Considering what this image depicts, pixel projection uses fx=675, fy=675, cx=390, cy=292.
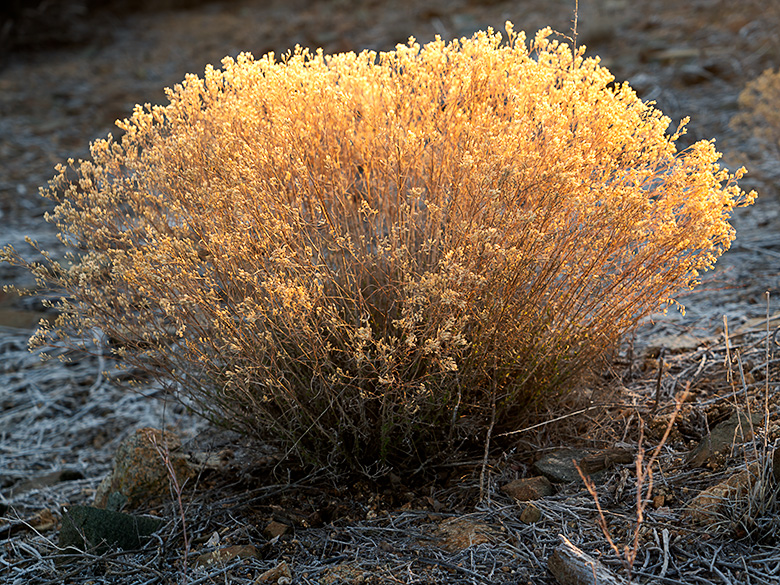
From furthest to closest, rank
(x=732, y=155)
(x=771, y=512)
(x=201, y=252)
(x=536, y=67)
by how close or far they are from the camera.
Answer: (x=732, y=155), (x=201, y=252), (x=536, y=67), (x=771, y=512)

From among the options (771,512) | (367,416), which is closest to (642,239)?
(771,512)

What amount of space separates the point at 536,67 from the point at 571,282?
2.48ft

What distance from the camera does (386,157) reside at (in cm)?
235

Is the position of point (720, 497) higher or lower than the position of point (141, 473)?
higher

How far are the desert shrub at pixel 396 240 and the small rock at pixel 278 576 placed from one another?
0.39 meters

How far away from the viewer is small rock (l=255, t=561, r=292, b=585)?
1984mm

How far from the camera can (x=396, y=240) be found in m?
2.10

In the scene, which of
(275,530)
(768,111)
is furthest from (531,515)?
(768,111)

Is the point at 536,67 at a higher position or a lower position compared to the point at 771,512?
higher

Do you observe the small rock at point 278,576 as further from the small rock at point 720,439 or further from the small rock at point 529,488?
the small rock at point 720,439

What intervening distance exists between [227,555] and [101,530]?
0.46m

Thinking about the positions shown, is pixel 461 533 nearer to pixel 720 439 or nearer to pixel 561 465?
pixel 561 465

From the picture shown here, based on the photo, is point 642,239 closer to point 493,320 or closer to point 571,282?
point 571,282

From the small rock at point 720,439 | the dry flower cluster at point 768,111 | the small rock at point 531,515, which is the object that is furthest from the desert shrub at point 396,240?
the dry flower cluster at point 768,111
